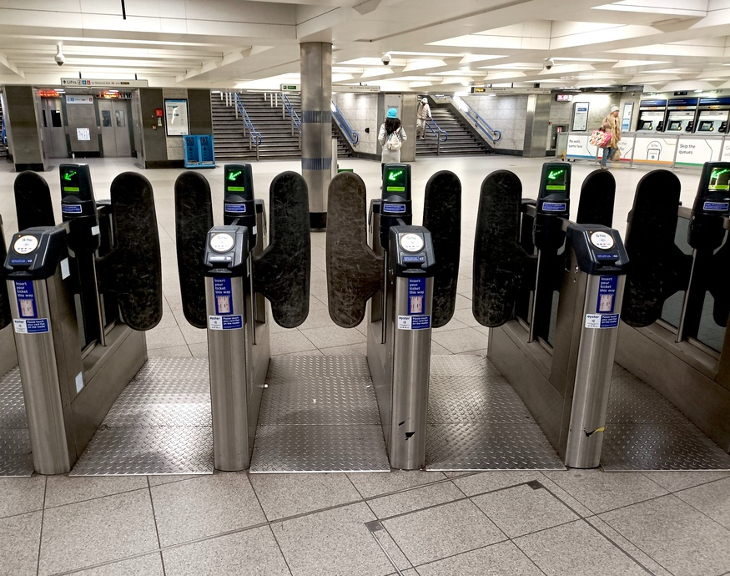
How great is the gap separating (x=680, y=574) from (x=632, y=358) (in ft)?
5.63

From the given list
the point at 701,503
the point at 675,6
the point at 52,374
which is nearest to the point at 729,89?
the point at 675,6

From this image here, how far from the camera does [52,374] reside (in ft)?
7.67

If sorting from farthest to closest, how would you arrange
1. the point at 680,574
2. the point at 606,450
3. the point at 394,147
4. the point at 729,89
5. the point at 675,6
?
the point at 729,89 → the point at 394,147 → the point at 675,6 → the point at 606,450 → the point at 680,574

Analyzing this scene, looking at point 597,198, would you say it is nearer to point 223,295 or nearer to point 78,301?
point 223,295

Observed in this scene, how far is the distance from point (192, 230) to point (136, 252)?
0.33 metres

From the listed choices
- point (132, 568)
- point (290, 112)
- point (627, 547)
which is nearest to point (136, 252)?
point (132, 568)

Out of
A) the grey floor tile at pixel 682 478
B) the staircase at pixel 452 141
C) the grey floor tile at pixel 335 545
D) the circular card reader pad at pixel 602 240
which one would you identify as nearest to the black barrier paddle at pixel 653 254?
the circular card reader pad at pixel 602 240

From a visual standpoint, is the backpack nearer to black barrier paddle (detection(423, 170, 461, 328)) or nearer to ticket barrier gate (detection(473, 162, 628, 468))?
ticket barrier gate (detection(473, 162, 628, 468))

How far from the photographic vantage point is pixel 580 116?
858 inches

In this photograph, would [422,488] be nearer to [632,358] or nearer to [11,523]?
[11,523]

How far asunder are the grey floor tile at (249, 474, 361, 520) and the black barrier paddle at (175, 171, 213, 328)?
2.93 ft

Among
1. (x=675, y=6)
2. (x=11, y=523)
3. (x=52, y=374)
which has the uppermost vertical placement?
(x=675, y=6)

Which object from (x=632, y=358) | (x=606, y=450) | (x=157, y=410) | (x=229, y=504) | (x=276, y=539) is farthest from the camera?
(x=632, y=358)

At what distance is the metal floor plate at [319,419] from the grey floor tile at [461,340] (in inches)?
26.2
